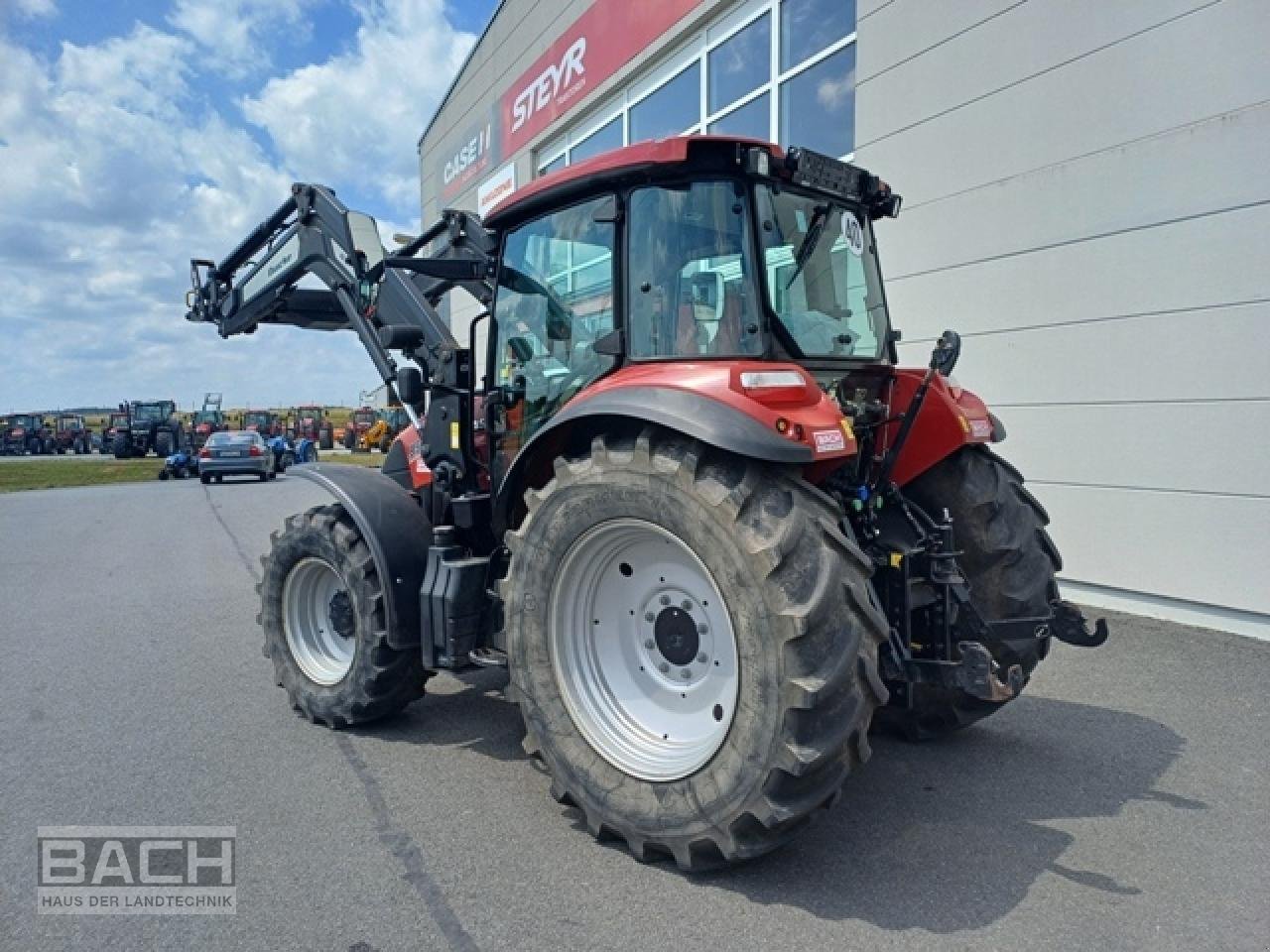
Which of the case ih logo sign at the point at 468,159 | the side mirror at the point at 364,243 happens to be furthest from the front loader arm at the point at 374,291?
the case ih logo sign at the point at 468,159

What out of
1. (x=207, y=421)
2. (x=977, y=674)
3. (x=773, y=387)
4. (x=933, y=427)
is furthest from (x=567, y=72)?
(x=207, y=421)

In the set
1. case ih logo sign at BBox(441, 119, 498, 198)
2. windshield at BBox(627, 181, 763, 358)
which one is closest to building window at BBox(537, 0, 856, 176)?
windshield at BBox(627, 181, 763, 358)

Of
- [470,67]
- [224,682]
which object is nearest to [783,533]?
[224,682]

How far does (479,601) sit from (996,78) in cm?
644

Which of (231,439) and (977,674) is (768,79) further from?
(231,439)

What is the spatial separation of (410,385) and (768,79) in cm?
717

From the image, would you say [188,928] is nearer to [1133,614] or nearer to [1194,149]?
[1133,614]

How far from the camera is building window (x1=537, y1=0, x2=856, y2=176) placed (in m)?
8.90

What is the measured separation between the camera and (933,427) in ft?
13.2

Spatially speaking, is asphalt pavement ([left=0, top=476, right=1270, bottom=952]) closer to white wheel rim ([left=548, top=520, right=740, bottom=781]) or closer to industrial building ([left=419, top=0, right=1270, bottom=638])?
white wheel rim ([left=548, top=520, right=740, bottom=781])

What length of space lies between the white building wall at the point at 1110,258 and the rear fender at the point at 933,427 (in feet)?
10.0

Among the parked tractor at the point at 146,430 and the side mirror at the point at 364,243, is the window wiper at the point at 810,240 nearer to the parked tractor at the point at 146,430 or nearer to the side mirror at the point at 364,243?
the side mirror at the point at 364,243

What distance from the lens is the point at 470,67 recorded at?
19.3 meters

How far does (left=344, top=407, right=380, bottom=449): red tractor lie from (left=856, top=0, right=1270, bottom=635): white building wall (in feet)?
115
